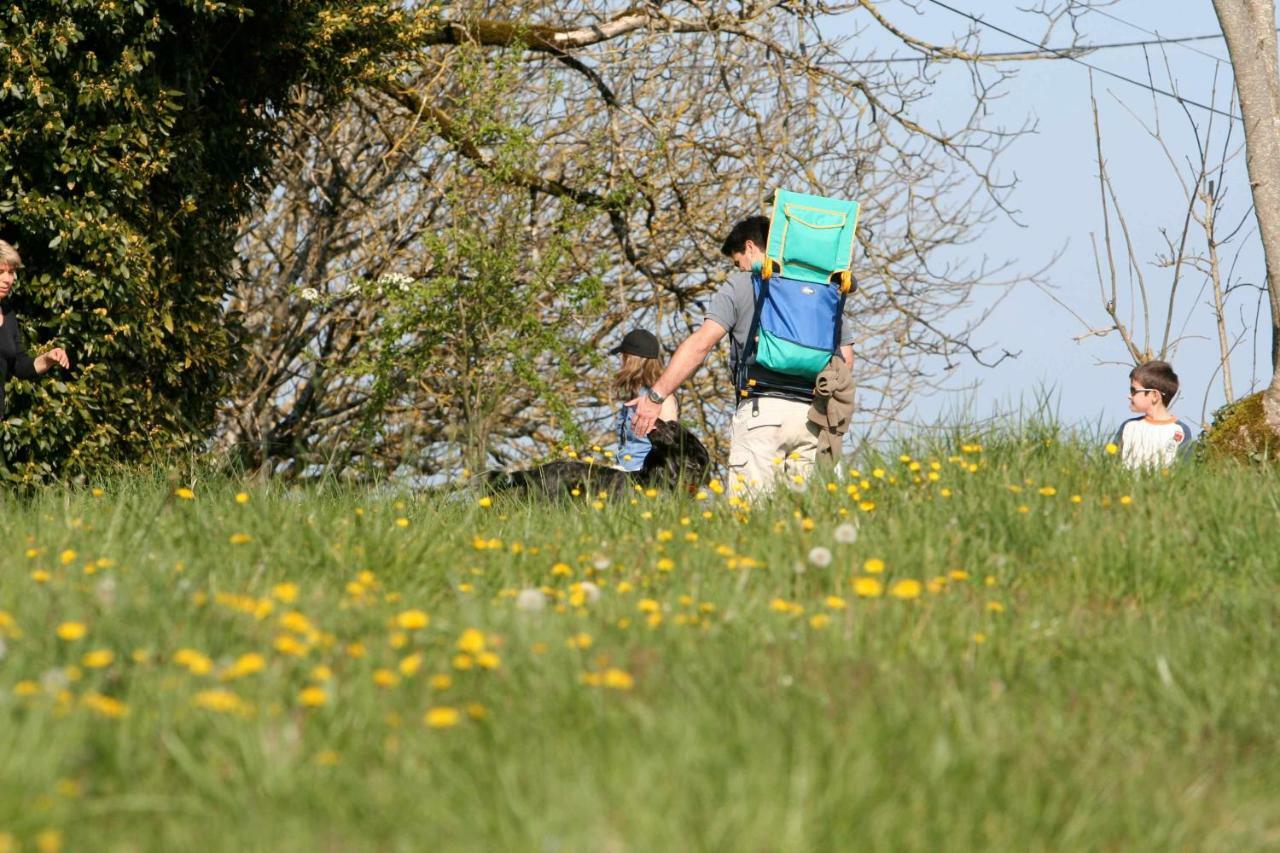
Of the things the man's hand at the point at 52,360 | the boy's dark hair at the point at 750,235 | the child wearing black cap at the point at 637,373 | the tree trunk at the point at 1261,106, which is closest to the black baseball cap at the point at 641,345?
the child wearing black cap at the point at 637,373

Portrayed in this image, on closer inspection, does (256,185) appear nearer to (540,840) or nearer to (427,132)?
(427,132)

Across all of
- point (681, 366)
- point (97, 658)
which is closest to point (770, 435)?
point (681, 366)

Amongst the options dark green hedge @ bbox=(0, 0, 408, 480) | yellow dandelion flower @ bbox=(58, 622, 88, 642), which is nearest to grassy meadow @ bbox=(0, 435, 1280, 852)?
Result: yellow dandelion flower @ bbox=(58, 622, 88, 642)

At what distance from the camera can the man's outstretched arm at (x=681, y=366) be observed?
6656 mm

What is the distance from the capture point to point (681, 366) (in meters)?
6.70

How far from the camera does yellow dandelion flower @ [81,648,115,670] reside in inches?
118

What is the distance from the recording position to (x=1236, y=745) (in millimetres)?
3352

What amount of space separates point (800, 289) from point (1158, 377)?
6.90ft

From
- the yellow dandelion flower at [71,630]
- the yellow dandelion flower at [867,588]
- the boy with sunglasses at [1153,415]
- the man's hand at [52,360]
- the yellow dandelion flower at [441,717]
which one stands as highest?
the boy with sunglasses at [1153,415]

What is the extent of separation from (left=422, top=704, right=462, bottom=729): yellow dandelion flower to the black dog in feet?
13.0

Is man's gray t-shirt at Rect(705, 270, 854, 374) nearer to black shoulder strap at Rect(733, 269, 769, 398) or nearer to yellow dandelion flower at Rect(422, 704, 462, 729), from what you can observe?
black shoulder strap at Rect(733, 269, 769, 398)

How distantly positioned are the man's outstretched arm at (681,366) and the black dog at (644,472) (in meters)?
0.31

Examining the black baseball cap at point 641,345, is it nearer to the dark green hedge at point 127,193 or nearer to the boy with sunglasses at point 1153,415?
the boy with sunglasses at point 1153,415

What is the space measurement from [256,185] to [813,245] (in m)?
5.38
